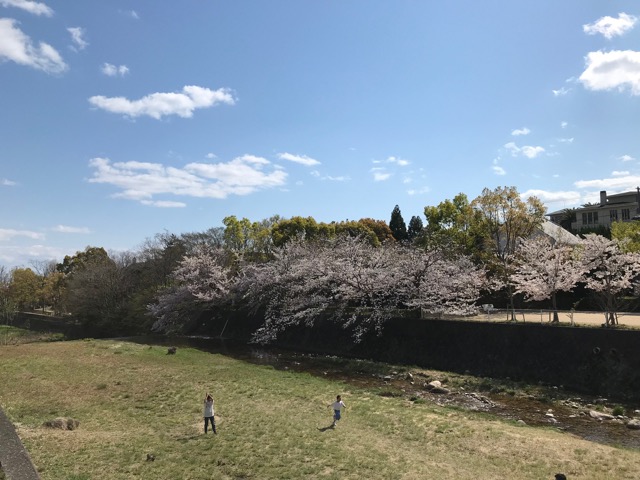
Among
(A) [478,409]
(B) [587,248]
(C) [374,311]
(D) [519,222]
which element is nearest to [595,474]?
(A) [478,409]

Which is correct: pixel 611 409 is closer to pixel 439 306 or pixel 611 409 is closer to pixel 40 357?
pixel 439 306

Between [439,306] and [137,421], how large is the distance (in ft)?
67.2

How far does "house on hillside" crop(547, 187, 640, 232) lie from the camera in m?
61.1

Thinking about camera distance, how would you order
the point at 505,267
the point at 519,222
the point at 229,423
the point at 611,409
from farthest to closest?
the point at 519,222
the point at 505,267
the point at 611,409
the point at 229,423

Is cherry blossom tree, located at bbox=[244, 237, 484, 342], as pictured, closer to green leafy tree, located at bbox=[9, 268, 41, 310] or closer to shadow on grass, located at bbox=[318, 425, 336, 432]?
shadow on grass, located at bbox=[318, 425, 336, 432]

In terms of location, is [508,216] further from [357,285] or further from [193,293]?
[193,293]

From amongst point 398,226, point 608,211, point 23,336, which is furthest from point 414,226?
point 23,336

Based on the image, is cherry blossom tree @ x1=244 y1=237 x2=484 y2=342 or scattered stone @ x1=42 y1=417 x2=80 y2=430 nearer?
scattered stone @ x1=42 y1=417 x2=80 y2=430

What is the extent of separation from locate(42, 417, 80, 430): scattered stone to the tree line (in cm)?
1862

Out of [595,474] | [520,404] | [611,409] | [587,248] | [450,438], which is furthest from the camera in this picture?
[587,248]

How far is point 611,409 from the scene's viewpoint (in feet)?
55.8

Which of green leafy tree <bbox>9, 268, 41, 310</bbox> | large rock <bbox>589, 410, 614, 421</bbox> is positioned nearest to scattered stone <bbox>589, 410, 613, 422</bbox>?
large rock <bbox>589, 410, 614, 421</bbox>

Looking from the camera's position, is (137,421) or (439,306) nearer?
(137,421)

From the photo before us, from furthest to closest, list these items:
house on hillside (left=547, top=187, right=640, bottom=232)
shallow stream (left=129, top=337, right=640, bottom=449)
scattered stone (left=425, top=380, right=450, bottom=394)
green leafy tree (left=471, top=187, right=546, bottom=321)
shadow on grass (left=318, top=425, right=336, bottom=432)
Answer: house on hillside (left=547, top=187, right=640, bottom=232) < green leafy tree (left=471, top=187, right=546, bottom=321) < scattered stone (left=425, top=380, right=450, bottom=394) < shallow stream (left=129, top=337, right=640, bottom=449) < shadow on grass (left=318, top=425, right=336, bottom=432)
